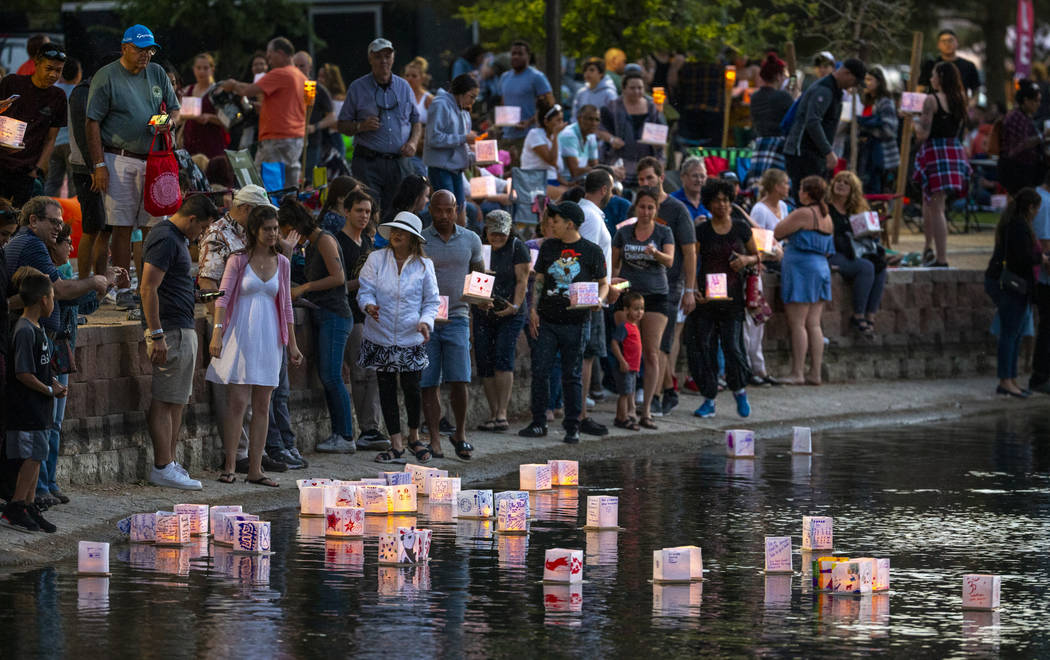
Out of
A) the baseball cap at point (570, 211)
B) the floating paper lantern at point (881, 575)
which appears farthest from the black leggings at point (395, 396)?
the floating paper lantern at point (881, 575)

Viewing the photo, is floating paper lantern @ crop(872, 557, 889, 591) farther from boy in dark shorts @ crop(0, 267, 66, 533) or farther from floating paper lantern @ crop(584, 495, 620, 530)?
boy in dark shorts @ crop(0, 267, 66, 533)

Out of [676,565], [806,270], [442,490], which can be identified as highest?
[806,270]

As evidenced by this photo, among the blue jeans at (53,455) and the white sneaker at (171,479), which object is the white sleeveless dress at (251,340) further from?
the blue jeans at (53,455)

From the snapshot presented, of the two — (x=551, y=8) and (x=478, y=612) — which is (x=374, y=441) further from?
(x=551, y=8)

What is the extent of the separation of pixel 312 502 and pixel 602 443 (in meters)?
4.39

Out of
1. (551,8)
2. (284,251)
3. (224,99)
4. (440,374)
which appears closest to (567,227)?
(440,374)

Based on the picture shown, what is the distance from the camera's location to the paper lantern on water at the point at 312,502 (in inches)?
495

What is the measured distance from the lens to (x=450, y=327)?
607 inches

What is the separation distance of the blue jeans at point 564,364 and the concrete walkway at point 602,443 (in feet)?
0.94

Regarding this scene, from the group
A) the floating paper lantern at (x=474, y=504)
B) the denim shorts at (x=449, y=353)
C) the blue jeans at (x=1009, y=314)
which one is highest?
the blue jeans at (x=1009, y=314)

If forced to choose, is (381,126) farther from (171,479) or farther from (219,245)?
(171,479)

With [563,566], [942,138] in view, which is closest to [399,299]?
[563,566]

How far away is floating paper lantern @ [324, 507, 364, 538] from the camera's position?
1186 centimetres

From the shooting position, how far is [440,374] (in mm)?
15367
